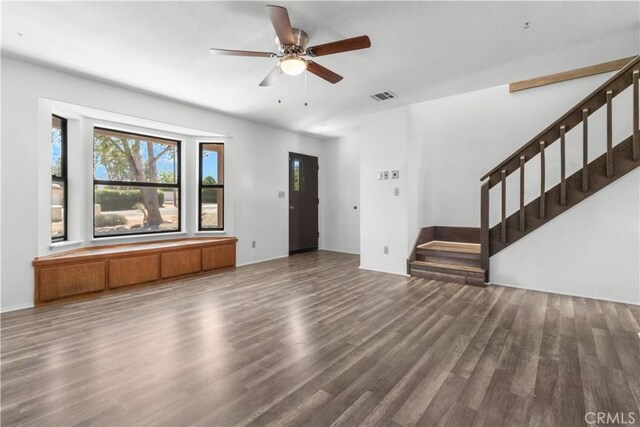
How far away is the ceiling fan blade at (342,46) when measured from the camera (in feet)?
7.80

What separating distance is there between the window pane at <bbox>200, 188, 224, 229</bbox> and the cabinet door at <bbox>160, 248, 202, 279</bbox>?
840 millimetres

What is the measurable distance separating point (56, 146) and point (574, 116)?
7.01m

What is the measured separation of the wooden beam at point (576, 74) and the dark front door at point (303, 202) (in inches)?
174

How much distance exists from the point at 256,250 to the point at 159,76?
3553mm

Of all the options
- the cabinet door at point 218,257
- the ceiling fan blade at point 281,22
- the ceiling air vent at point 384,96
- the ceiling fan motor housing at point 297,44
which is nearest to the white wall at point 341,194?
the ceiling air vent at point 384,96

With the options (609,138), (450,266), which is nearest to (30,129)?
(450,266)

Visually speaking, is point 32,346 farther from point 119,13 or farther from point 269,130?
point 269,130

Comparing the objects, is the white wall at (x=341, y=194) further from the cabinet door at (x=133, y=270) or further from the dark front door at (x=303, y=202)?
the cabinet door at (x=133, y=270)

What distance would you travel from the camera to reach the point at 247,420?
5.36ft

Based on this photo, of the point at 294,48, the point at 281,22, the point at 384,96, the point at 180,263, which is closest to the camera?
the point at 281,22

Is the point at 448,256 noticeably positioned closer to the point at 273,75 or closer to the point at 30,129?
the point at 273,75

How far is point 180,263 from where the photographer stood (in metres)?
4.89

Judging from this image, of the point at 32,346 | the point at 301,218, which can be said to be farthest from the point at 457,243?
the point at 32,346

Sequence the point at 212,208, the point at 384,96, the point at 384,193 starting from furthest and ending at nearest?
the point at 212,208
the point at 384,193
the point at 384,96
